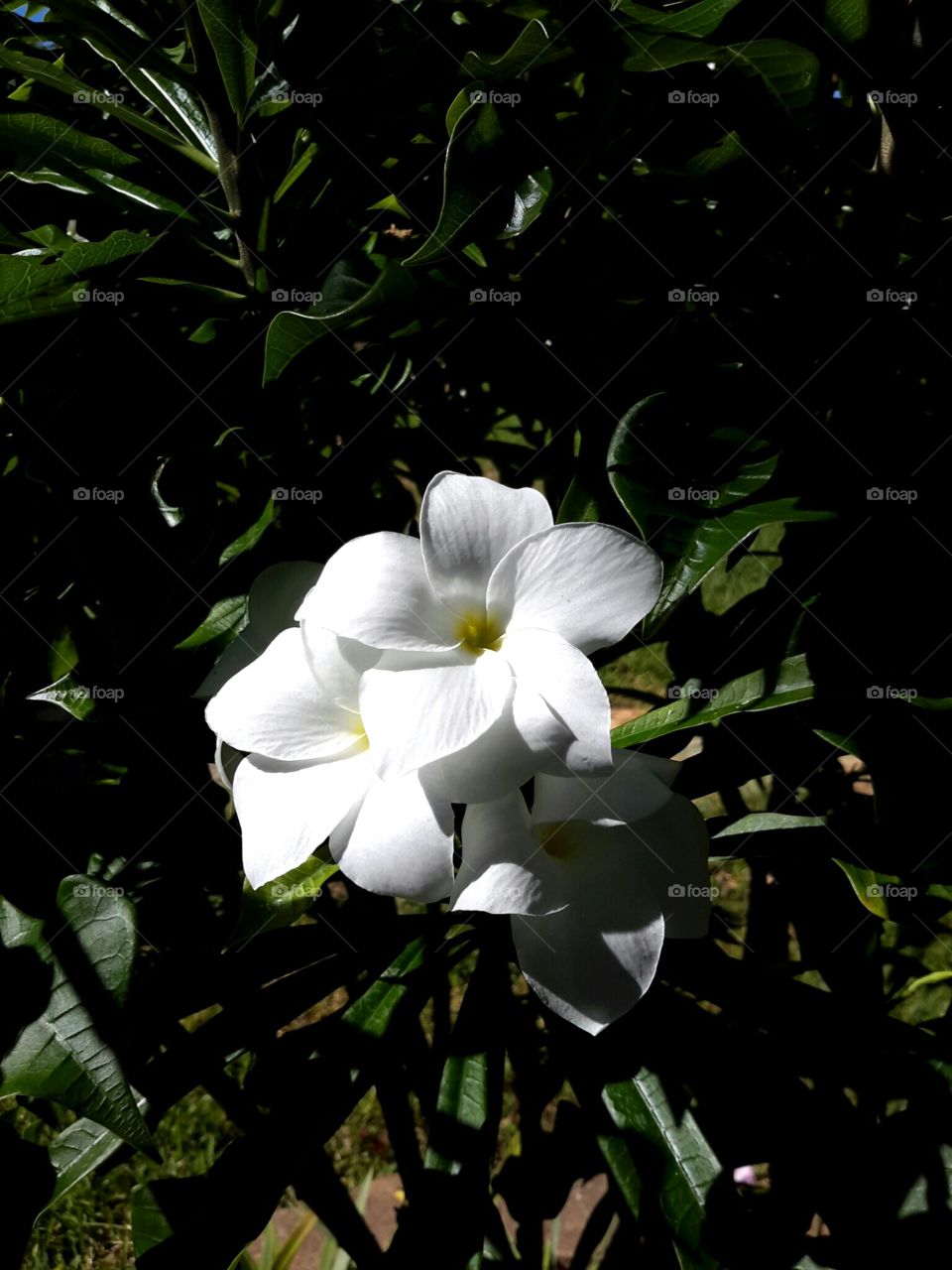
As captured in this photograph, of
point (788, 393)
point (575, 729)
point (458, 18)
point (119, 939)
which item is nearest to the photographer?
point (575, 729)

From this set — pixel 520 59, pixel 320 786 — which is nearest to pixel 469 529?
pixel 320 786

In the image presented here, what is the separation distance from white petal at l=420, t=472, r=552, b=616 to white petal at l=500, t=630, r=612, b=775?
81 mm

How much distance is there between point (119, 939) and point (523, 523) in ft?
1.22

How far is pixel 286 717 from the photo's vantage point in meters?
0.59

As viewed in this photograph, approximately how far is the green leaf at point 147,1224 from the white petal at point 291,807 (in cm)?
35

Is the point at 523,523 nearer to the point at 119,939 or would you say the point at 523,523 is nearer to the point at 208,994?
the point at 119,939

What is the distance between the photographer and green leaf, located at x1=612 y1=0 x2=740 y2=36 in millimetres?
581

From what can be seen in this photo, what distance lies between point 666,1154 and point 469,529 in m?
0.53

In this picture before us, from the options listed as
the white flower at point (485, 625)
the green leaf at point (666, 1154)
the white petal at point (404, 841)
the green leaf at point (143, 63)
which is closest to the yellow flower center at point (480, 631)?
the white flower at point (485, 625)

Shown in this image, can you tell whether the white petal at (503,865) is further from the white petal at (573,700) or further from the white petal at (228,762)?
the white petal at (228,762)

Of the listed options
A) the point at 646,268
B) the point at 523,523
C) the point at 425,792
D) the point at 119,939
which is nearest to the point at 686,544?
the point at 523,523

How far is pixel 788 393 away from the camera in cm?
74

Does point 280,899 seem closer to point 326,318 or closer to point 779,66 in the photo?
point 326,318

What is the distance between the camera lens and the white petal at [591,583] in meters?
0.56
